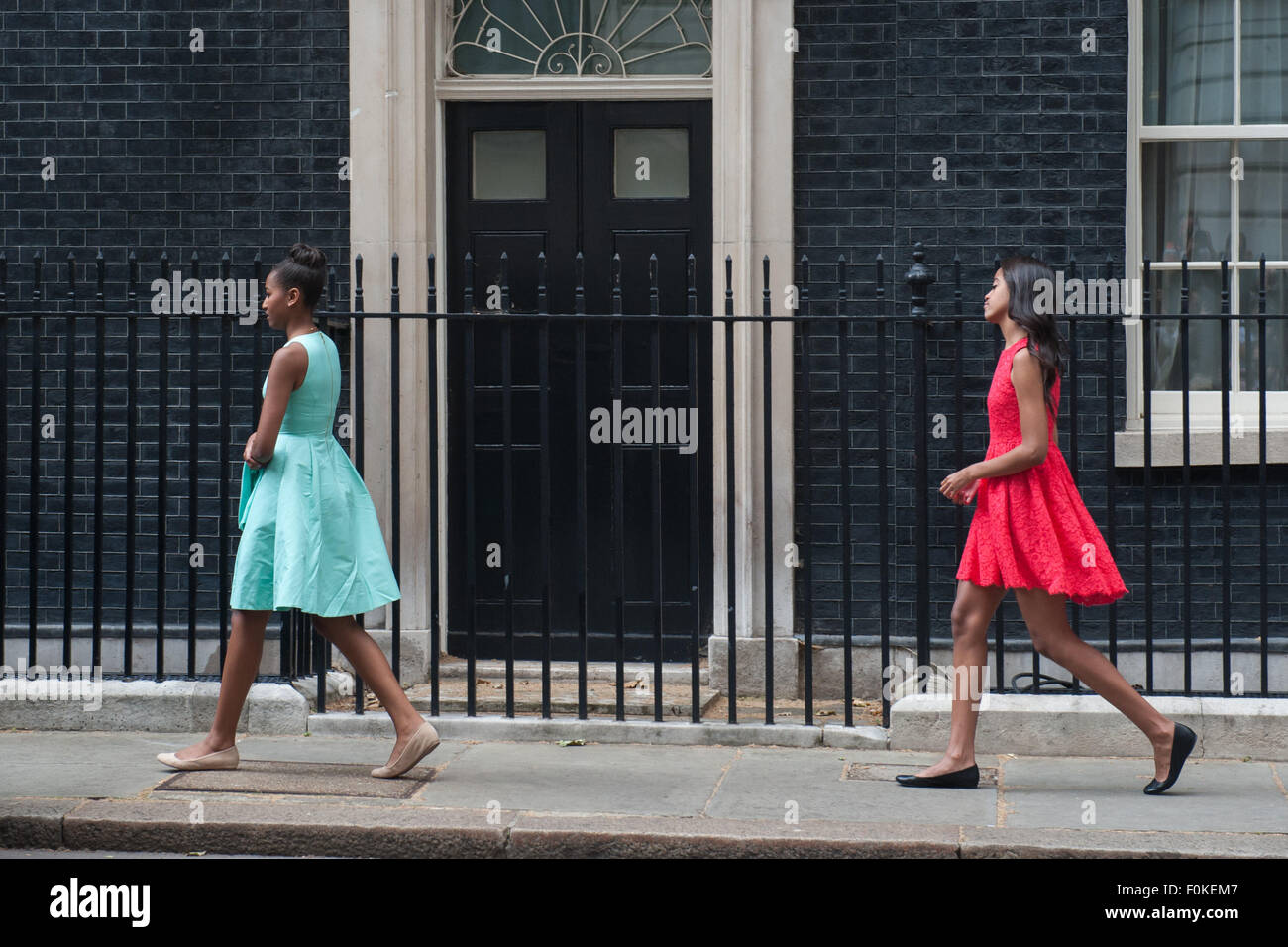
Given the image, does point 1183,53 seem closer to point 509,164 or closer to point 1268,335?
point 1268,335

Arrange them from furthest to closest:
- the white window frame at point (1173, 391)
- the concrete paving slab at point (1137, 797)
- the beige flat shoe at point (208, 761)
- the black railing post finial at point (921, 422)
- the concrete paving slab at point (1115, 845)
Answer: the white window frame at point (1173, 391), the black railing post finial at point (921, 422), the beige flat shoe at point (208, 761), the concrete paving slab at point (1137, 797), the concrete paving slab at point (1115, 845)

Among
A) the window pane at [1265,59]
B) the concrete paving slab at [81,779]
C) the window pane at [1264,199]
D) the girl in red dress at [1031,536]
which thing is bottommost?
the concrete paving slab at [81,779]

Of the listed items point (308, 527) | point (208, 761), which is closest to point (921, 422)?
point (308, 527)

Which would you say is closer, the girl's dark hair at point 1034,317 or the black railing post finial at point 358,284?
the girl's dark hair at point 1034,317

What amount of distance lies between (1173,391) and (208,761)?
16.5 ft

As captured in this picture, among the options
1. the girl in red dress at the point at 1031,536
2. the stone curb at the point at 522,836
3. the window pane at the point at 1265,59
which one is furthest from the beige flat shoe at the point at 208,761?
the window pane at the point at 1265,59

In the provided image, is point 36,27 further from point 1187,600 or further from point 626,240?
point 1187,600

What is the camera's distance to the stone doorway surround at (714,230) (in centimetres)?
789

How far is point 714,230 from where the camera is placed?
799cm

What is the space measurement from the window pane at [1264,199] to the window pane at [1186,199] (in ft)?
0.28

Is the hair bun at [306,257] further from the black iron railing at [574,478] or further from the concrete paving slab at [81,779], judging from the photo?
the concrete paving slab at [81,779]

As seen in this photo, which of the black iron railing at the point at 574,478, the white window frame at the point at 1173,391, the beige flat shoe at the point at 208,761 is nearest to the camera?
the beige flat shoe at the point at 208,761

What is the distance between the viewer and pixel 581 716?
22.6 feet

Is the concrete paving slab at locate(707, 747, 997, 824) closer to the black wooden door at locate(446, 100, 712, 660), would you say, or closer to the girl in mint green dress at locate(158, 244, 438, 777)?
the girl in mint green dress at locate(158, 244, 438, 777)
